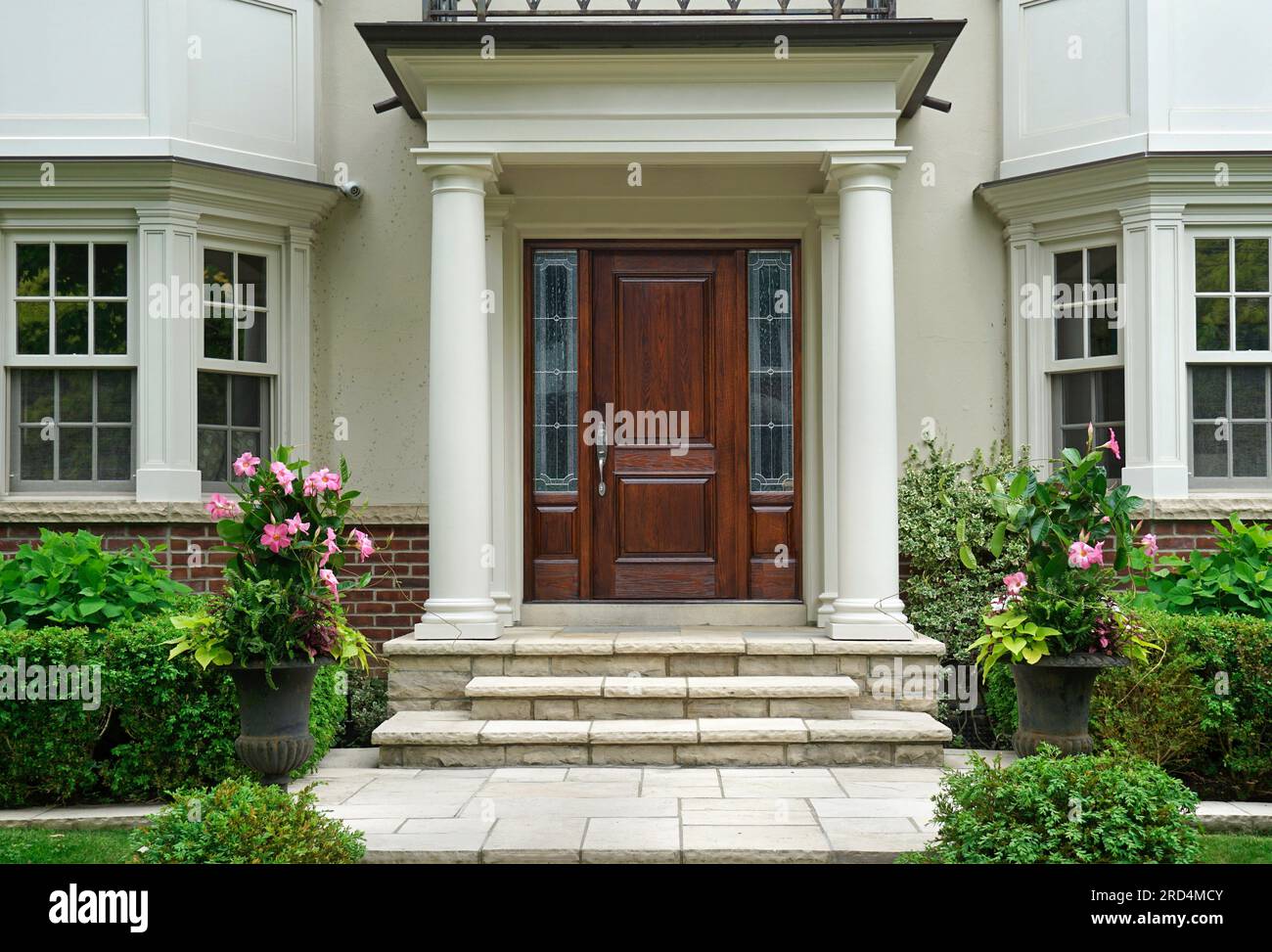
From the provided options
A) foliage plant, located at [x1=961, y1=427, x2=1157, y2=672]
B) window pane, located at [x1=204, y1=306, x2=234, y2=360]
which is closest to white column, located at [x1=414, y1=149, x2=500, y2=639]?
window pane, located at [x1=204, y1=306, x2=234, y2=360]

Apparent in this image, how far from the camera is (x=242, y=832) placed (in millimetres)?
4309

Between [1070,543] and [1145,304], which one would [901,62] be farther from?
[1070,543]

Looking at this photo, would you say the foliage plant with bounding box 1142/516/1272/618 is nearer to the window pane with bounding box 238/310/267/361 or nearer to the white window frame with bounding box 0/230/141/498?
the window pane with bounding box 238/310/267/361

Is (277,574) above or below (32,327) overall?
below

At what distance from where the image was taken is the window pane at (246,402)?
902 centimetres

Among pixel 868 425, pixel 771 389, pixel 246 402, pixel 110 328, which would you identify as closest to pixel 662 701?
pixel 868 425

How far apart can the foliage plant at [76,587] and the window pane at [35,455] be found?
5.44ft

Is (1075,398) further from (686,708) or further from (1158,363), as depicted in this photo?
(686,708)

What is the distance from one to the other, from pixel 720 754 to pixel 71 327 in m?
5.61

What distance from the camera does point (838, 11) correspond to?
7566 mm

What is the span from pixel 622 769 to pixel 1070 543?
9.04 feet

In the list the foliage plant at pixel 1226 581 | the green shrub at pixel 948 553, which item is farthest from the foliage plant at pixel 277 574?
the foliage plant at pixel 1226 581

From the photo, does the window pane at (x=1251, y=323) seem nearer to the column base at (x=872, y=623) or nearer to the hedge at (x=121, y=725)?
the column base at (x=872, y=623)
